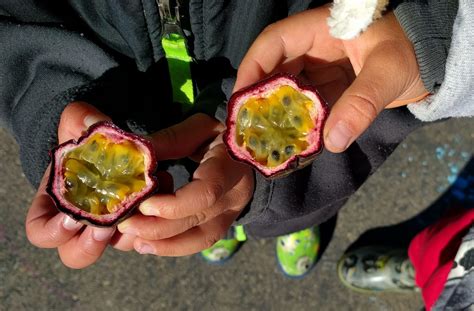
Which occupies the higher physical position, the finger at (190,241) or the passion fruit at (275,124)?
the passion fruit at (275,124)

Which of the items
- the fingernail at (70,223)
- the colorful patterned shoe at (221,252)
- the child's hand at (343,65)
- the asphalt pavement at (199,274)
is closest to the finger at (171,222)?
the fingernail at (70,223)

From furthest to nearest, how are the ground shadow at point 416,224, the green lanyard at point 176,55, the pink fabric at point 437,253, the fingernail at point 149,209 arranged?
the ground shadow at point 416,224 → the pink fabric at point 437,253 → the green lanyard at point 176,55 → the fingernail at point 149,209

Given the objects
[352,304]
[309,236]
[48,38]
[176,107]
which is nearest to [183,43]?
[176,107]

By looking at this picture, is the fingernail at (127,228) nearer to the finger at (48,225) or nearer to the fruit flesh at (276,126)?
the finger at (48,225)

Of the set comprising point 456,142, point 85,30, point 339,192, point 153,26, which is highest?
point 153,26

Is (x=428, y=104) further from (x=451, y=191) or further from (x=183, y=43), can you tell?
(x=451, y=191)

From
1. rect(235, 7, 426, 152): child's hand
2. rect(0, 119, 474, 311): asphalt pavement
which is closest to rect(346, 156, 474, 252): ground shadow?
rect(0, 119, 474, 311): asphalt pavement

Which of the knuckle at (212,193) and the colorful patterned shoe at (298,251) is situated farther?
the colorful patterned shoe at (298,251)
